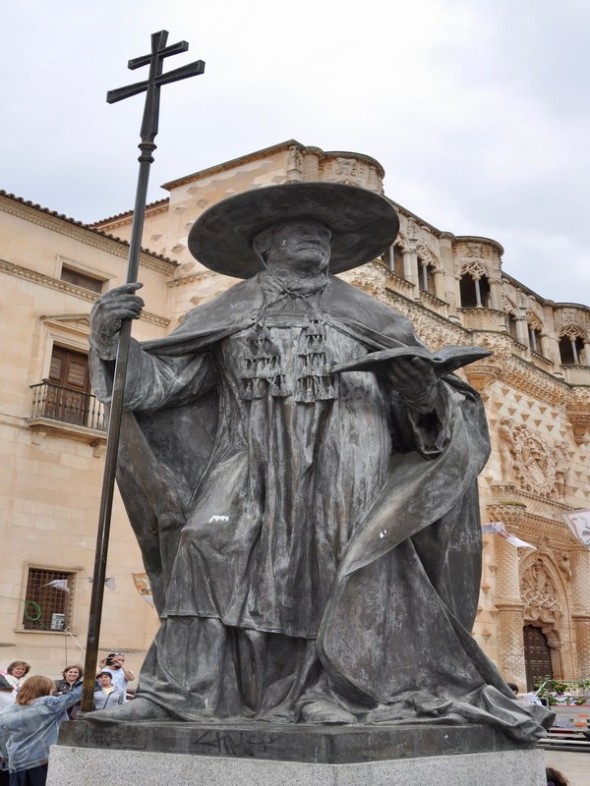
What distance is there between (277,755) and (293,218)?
7.03ft

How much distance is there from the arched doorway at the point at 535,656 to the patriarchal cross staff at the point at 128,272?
2196 cm

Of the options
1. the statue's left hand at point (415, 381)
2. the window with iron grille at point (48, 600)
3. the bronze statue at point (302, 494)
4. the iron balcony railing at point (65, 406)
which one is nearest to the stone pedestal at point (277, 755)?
the bronze statue at point (302, 494)

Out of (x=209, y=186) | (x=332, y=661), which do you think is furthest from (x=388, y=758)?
(x=209, y=186)

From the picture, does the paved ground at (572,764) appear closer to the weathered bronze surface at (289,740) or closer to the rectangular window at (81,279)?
the weathered bronze surface at (289,740)

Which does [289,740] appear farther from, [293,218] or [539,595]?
[539,595]

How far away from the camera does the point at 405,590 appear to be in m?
3.02

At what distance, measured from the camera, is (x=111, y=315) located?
308 centimetres

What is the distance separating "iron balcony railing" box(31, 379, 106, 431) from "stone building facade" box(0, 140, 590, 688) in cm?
10

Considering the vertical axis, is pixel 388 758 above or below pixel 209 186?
below

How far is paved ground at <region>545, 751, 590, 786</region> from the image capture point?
7305 mm

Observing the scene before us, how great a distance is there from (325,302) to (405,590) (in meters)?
1.22

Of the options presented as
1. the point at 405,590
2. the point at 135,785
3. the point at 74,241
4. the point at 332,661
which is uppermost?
the point at 74,241

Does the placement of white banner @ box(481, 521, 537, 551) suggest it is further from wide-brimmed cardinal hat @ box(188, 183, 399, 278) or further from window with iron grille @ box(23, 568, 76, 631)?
wide-brimmed cardinal hat @ box(188, 183, 399, 278)

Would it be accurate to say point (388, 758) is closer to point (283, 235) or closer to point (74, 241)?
point (283, 235)
